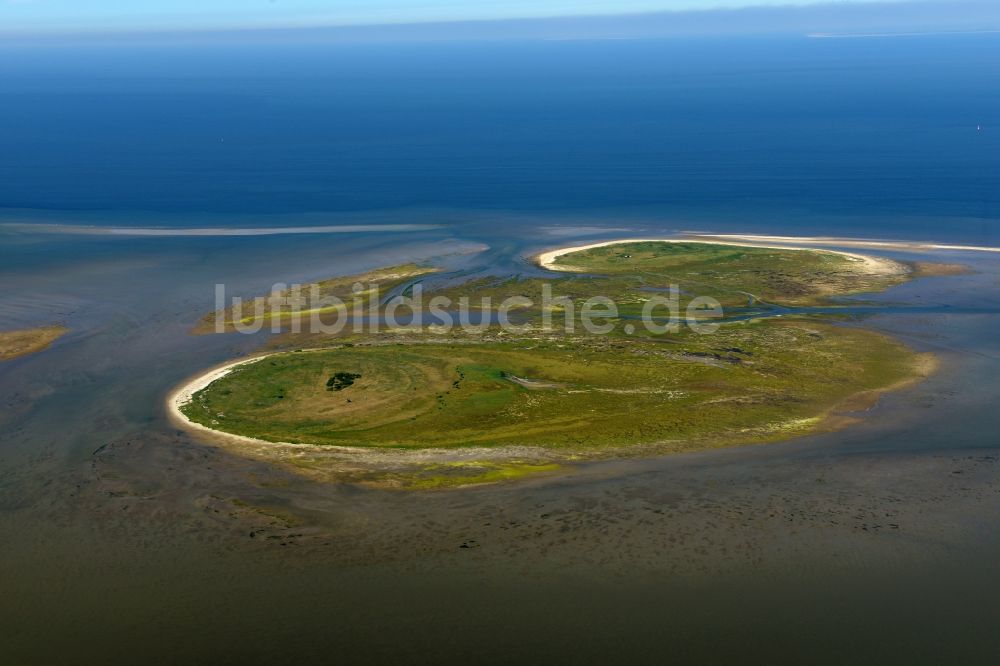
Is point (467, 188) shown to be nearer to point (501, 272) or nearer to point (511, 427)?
point (501, 272)

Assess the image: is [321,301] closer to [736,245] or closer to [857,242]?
[736,245]

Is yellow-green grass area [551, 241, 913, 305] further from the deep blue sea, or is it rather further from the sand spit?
the deep blue sea

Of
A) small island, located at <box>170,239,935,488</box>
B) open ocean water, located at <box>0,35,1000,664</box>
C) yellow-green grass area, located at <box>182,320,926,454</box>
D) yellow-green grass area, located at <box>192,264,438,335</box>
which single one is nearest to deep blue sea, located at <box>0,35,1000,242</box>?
open ocean water, located at <box>0,35,1000,664</box>

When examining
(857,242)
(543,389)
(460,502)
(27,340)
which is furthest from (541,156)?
(460,502)

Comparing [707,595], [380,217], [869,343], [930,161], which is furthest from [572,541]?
[930,161]

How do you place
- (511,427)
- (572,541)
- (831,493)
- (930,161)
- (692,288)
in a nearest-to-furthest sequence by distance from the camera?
1. (572,541)
2. (831,493)
3. (511,427)
4. (692,288)
5. (930,161)

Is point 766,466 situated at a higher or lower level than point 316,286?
lower
